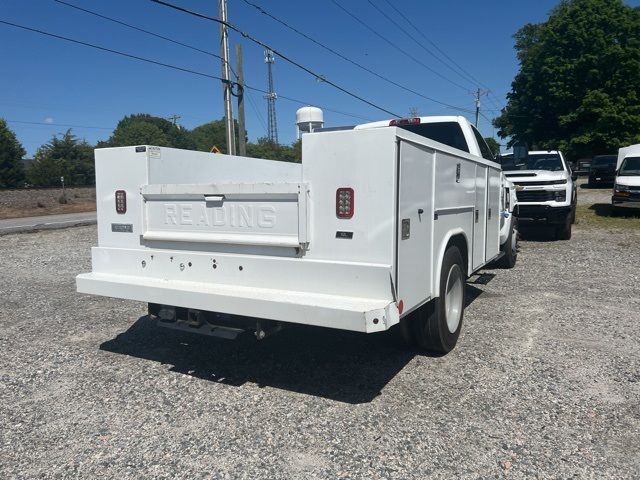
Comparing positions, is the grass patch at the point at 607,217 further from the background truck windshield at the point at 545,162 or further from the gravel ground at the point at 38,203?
the gravel ground at the point at 38,203

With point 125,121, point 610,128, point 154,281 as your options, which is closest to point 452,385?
point 154,281

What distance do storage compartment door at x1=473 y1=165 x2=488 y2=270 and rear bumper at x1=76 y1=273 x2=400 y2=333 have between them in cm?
238

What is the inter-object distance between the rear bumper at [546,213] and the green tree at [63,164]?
2173 inches

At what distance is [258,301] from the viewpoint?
3586mm

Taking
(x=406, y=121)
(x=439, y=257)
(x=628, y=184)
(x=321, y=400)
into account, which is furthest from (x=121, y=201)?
(x=628, y=184)

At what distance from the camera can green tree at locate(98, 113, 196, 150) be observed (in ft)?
315

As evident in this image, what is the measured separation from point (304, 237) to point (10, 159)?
65798mm

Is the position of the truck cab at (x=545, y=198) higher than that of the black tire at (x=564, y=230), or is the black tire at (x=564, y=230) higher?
the truck cab at (x=545, y=198)

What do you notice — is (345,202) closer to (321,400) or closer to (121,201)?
(321,400)

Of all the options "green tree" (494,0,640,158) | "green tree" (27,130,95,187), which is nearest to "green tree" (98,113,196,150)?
"green tree" (27,130,95,187)

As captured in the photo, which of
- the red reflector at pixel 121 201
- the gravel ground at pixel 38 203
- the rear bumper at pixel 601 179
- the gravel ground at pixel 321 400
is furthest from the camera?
the gravel ground at pixel 38 203

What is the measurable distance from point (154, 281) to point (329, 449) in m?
1.96

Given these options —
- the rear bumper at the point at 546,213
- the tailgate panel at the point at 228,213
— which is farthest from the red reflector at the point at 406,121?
the rear bumper at the point at 546,213

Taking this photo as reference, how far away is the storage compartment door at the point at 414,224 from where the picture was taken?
3404mm
